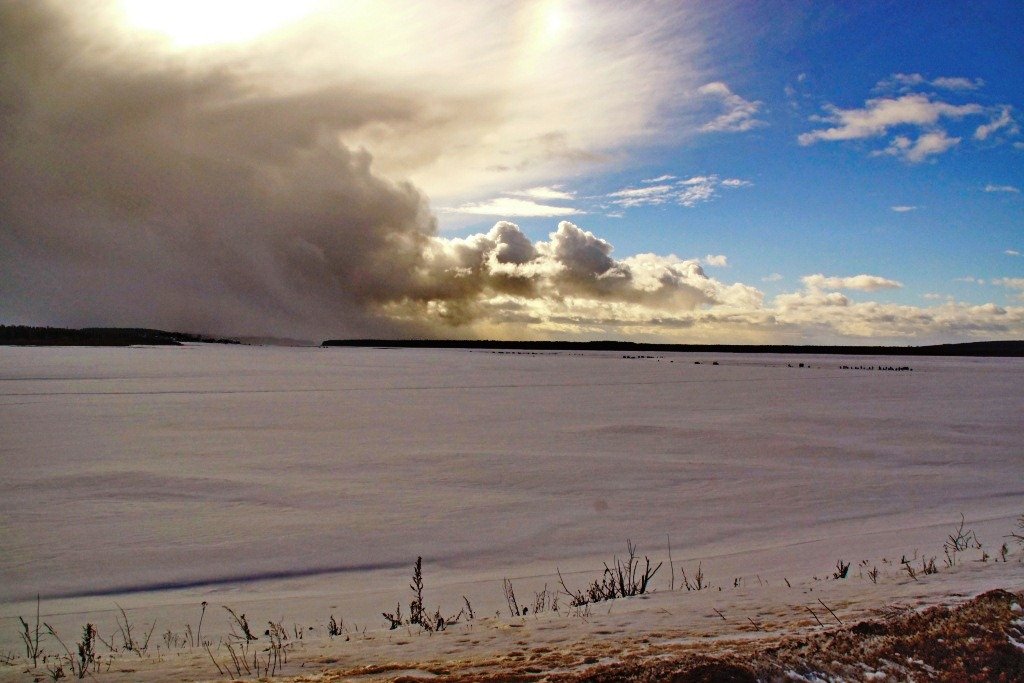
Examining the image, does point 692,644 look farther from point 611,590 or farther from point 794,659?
point 611,590

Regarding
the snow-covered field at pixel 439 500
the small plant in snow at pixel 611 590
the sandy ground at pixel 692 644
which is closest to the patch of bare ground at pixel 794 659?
the sandy ground at pixel 692 644

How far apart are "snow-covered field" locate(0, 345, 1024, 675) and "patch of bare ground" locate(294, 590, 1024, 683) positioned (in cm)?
169

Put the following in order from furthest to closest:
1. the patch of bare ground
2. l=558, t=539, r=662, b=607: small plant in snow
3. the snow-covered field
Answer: the snow-covered field
l=558, t=539, r=662, b=607: small plant in snow
the patch of bare ground

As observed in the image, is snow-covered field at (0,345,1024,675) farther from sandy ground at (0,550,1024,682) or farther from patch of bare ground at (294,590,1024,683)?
patch of bare ground at (294,590,1024,683)

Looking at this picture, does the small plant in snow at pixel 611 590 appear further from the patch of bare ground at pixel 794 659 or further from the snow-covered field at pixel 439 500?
the patch of bare ground at pixel 794 659

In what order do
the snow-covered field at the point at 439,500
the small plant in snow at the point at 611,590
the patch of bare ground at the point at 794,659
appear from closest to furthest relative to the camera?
the patch of bare ground at the point at 794,659
the small plant in snow at the point at 611,590
the snow-covered field at the point at 439,500

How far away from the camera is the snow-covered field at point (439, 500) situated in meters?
5.81

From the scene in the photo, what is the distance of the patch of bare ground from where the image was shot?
2.93 m

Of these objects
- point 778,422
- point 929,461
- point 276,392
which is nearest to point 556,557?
point 929,461

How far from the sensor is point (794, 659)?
3051mm

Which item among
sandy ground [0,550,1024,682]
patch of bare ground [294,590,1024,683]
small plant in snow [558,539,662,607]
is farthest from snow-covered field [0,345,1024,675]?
patch of bare ground [294,590,1024,683]

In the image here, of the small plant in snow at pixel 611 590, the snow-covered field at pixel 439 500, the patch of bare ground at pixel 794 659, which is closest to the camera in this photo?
the patch of bare ground at pixel 794 659

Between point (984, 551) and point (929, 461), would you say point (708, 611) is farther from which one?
point (929, 461)

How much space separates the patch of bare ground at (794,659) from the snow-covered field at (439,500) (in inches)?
66.7
